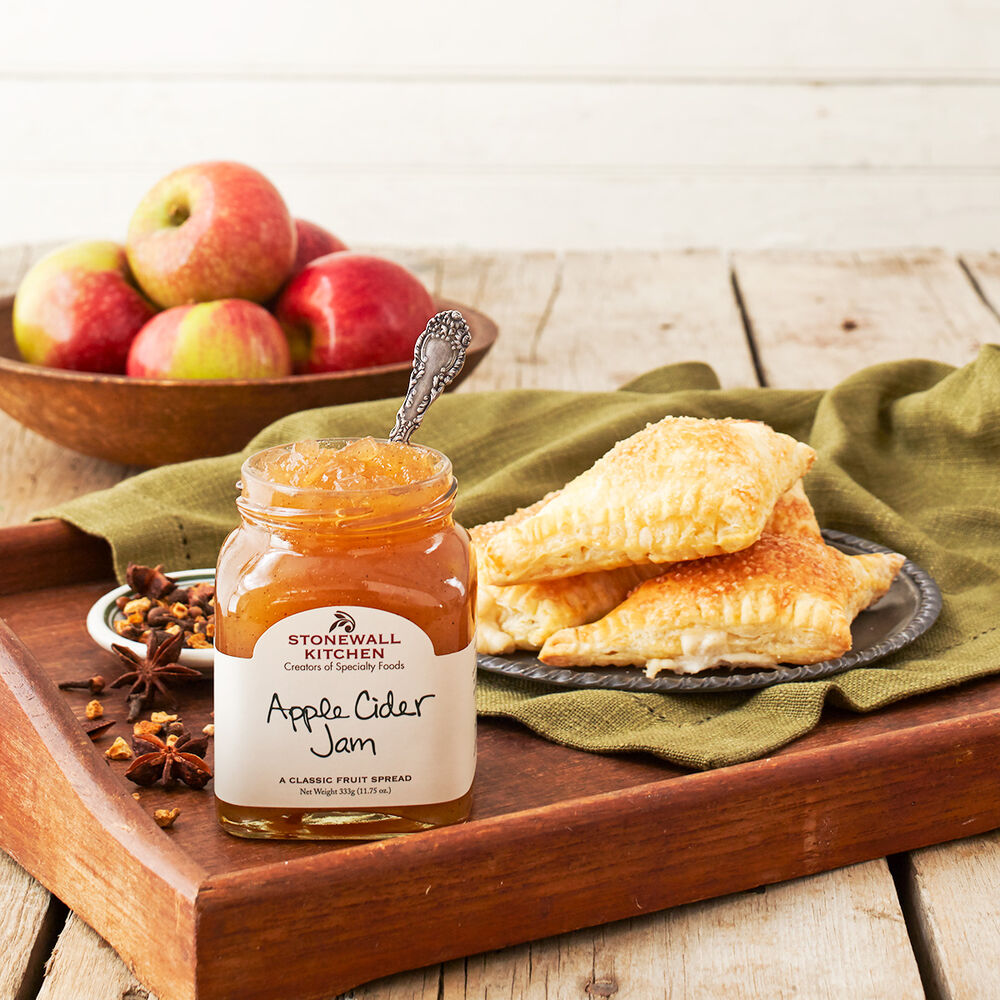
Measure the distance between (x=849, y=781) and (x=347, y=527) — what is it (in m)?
0.39

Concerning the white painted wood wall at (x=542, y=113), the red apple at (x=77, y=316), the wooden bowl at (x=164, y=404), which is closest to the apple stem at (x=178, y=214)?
the red apple at (x=77, y=316)

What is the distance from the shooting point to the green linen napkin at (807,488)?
1.05 meters

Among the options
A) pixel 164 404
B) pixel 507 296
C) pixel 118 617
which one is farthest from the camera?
pixel 507 296

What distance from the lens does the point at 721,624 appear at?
3.59 feet

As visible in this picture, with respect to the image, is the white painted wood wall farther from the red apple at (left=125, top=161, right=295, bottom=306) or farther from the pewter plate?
the pewter plate

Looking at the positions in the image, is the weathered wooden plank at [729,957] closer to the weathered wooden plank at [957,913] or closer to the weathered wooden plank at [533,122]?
the weathered wooden plank at [957,913]

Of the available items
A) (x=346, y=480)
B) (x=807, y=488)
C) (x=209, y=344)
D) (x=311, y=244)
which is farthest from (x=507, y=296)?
(x=346, y=480)

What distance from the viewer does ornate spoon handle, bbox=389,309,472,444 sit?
0.99m

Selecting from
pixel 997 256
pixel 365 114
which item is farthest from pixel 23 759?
pixel 365 114

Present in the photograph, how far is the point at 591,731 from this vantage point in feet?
3.39

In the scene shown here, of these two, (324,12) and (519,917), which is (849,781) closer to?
(519,917)

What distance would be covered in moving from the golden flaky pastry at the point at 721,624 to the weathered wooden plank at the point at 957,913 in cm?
19

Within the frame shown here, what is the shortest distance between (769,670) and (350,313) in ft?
2.91

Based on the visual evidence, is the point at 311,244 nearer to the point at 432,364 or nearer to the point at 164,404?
the point at 164,404
